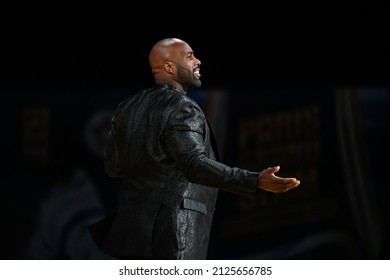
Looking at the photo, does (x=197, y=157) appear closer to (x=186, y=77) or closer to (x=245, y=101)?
(x=186, y=77)

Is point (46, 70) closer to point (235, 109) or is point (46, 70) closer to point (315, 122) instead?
point (235, 109)

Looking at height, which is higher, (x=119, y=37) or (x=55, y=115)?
(x=119, y=37)

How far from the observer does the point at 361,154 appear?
652cm

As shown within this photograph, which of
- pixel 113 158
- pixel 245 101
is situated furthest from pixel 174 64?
pixel 245 101

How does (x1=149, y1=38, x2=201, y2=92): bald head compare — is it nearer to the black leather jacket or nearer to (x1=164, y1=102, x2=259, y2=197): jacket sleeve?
the black leather jacket

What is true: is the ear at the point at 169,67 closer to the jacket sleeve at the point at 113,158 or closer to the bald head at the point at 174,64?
the bald head at the point at 174,64

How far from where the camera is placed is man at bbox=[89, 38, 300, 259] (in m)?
3.36

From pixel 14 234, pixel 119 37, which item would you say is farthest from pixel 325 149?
pixel 14 234

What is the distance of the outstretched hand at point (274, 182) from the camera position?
3.22 m

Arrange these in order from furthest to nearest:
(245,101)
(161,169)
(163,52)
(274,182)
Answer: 1. (245,101)
2. (163,52)
3. (161,169)
4. (274,182)

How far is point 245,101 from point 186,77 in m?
3.06

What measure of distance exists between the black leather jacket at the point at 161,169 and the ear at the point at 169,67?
0.08 m

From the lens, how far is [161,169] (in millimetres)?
3436
